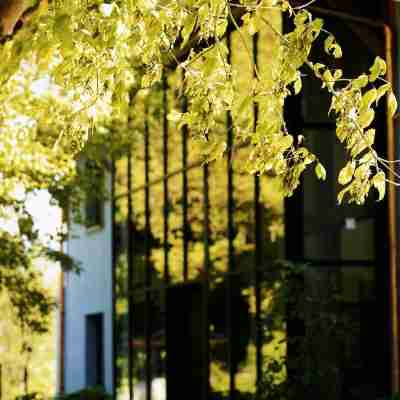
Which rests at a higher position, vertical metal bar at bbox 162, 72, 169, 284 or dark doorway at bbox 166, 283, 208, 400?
vertical metal bar at bbox 162, 72, 169, 284

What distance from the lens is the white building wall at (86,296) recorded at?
81.7 feet

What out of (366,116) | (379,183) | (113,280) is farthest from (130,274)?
(366,116)

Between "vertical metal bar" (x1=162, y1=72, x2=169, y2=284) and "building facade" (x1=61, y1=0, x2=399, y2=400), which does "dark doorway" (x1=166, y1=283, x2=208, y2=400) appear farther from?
"vertical metal bar" (x1=162, y1=72, x2=169, y2=284)

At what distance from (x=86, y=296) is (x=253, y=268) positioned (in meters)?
10.7

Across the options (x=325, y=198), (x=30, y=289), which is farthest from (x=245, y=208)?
(x=30, y=289)

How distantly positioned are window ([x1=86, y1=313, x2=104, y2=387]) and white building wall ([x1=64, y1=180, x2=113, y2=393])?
0.19 metres

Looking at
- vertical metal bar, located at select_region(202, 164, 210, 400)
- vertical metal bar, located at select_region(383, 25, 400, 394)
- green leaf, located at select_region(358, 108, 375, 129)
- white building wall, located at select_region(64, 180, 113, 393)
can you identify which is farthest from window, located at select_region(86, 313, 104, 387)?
green leaf, located at select_region(358, 108, 375, 129)

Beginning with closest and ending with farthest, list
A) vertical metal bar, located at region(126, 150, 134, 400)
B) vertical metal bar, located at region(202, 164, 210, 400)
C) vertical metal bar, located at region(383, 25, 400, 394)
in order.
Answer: vertical metal bar, located at region(383, 25, 400, 394) → vertical metal bar, located at region(202, 164, 210, 400) → vertical metal bar, located at region(126, 150, 134, 400)

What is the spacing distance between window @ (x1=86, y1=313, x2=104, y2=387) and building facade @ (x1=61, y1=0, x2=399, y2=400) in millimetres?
2902

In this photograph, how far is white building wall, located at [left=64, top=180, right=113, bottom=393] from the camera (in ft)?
81.7

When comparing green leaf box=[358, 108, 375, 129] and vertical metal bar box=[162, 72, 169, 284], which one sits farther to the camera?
vertical metal bar box=[162, 72, 169, 284]

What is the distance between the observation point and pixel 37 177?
17922 mm

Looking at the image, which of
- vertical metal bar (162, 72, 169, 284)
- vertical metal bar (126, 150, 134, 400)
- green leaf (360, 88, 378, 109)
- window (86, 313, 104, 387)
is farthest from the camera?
window (86, 313, 104, 387)

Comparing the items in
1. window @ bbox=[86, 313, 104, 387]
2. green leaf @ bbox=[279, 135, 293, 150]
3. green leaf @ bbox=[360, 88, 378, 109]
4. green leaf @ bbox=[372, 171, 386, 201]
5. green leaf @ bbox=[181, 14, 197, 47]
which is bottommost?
window @ bbox=[86, 313, 104, 387]
